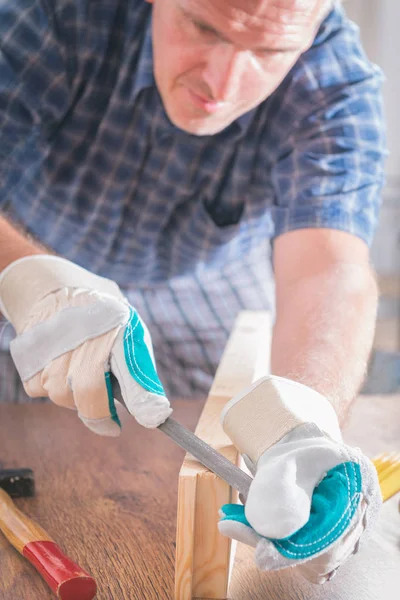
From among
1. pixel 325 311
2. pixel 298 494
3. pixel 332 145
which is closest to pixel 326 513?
pixel 298 494

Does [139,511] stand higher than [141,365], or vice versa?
[141,365]

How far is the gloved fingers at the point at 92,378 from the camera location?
29.9 inches

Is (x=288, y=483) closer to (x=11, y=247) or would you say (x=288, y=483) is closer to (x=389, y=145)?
(x=11, y=247)

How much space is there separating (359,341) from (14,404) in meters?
0.62

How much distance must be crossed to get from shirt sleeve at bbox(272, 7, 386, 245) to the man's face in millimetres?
160

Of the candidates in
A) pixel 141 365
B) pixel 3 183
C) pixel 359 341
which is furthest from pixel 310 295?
pixel 3 183

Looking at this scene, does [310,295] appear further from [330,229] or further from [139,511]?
[139,511]

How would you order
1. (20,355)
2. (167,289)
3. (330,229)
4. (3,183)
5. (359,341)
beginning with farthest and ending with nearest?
(167,289)
(3,183)
(330,229)
(359,341)
(20,355)

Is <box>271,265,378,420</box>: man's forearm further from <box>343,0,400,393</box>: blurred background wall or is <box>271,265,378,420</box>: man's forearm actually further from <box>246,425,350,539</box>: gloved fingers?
<box>343,0,400,393</box>: blurred background wall

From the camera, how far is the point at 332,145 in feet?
4.13

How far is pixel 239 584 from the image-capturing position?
708 mm

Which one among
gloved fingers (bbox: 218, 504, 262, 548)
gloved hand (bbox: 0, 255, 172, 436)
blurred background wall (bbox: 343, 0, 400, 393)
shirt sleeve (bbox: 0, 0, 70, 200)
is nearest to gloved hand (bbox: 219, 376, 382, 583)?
gloved fingers (bbox: 218, 504, 262, 548)

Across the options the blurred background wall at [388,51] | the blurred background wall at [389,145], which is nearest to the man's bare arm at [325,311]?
the blurred background wall at [389,145]

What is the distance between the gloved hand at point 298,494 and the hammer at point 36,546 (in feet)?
0.49
